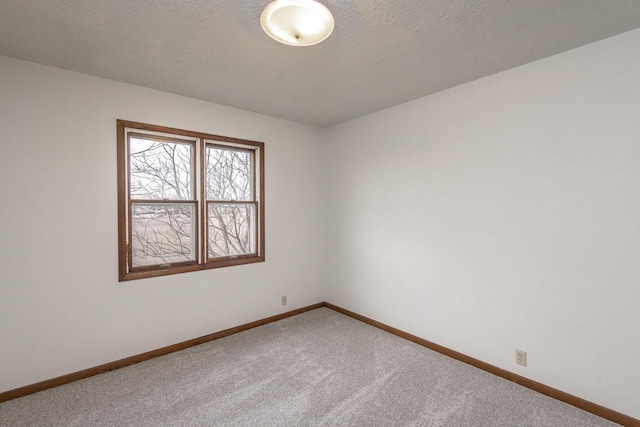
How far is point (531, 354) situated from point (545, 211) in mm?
1132

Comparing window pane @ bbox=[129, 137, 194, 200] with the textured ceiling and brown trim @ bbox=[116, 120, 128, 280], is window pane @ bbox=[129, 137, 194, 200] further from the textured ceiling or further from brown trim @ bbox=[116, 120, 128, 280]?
the textured ceiling

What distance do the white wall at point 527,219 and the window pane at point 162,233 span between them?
7.09 ft

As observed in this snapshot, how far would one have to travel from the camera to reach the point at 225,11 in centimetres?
168

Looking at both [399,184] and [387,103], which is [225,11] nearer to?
[387,103]

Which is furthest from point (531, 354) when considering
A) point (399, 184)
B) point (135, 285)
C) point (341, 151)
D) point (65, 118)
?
point (65, 118)

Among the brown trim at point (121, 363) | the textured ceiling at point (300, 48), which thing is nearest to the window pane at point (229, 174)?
the textured ceiling at point (300, 48)

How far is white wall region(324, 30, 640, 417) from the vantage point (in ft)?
6.35

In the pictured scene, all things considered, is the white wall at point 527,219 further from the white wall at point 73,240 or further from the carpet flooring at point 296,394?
the white wall at point 73,240

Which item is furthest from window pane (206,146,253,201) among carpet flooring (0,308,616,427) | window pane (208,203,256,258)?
carpet flooring (0,308,616,427)

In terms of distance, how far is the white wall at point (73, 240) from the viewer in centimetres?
220

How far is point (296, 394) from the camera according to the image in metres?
2.22

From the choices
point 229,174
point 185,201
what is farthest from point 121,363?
point 229,174

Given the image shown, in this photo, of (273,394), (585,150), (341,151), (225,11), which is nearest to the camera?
(225,11)

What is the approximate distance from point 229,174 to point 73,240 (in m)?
1.58
